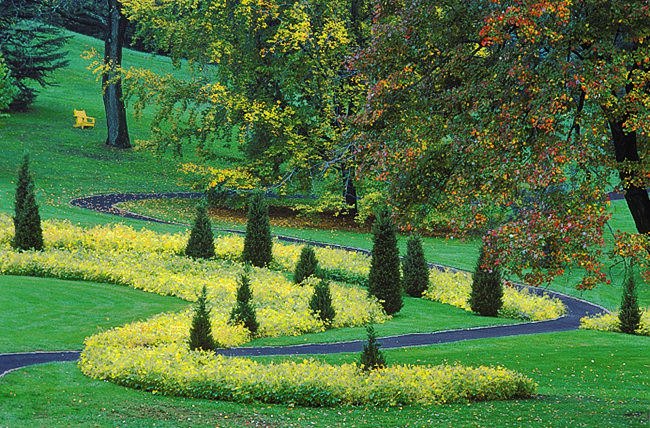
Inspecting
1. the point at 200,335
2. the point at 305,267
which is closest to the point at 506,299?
the point at 305,267

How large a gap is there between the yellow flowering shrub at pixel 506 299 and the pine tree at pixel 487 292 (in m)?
0.43

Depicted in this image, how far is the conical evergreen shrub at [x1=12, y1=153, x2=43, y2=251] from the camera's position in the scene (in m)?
20.7

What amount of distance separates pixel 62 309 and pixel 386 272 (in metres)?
8.11

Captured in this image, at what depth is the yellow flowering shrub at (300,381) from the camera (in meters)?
11.1

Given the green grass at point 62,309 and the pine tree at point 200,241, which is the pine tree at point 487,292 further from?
the pine tree at point 200,241

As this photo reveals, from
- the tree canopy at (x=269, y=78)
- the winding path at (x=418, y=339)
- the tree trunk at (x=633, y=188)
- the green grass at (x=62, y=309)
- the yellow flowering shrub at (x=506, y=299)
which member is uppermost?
the tree canopy at (x=269, y=78)

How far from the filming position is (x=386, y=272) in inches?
752

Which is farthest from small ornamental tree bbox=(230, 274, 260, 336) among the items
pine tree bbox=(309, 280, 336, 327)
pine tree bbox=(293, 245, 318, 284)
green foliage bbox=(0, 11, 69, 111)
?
green foliage bbox=(0, 11, 69, 111)

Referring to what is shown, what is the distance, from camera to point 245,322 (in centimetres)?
1582

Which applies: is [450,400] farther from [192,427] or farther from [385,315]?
[385,315]

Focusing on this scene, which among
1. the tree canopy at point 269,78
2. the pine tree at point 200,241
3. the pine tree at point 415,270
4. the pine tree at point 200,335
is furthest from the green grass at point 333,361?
the tree canopy at point 269,78

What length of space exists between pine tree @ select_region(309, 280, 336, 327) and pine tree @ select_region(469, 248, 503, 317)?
477cm

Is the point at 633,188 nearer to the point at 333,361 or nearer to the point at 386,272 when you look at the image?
the point at 333,361

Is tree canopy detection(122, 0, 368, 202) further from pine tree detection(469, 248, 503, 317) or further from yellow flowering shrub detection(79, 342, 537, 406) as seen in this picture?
yellow flowering shrub detection(79, 342, 537, 406)
